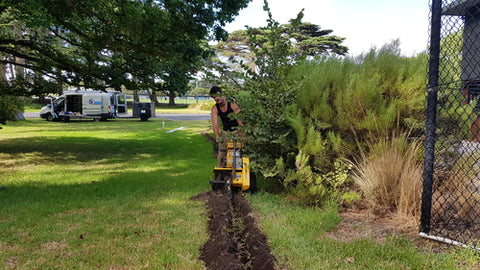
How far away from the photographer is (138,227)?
429 cm

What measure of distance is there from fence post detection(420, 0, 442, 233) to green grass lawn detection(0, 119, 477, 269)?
1.55 ft

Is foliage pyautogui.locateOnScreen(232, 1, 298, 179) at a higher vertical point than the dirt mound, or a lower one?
higher

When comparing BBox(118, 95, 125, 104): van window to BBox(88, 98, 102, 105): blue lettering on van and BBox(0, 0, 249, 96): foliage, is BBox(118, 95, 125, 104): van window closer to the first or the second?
BBox(88, 98, 102, 105): blue lettering on van

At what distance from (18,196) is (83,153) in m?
5.48

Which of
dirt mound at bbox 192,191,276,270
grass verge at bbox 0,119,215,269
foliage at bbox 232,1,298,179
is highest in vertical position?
foliage at bbox 232,1,298,179

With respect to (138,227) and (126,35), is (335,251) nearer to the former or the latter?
(138,227)

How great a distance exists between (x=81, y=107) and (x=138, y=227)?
93.6 ft

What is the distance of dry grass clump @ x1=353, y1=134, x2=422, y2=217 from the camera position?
4234mm

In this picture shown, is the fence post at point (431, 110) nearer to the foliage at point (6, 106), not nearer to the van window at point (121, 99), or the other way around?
the foliage at point (6, 106)

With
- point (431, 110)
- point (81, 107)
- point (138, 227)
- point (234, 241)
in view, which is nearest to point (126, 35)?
point (138, 227)

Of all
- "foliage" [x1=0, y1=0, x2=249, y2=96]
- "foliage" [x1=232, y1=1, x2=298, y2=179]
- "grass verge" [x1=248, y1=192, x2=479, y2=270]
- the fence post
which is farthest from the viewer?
"foliage" [x1=0, y1=0, x2=249, y2=96]

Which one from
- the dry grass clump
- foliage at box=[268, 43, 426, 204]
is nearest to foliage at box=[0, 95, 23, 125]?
foliage at box=[268, 43, 426, 204]

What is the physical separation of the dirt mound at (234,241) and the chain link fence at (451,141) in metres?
1.76

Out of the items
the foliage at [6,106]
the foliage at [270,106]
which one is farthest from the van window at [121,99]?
the foliage at [270,106]
